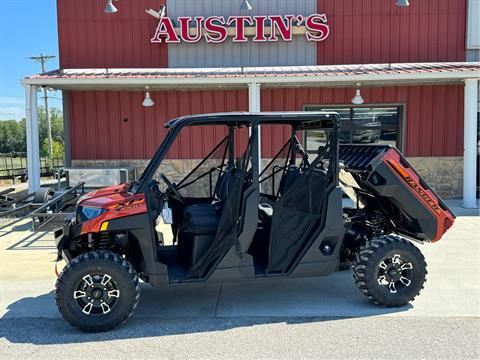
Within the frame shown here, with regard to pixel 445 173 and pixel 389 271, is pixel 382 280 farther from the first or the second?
pixel 445 173

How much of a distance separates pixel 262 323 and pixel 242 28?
29.0 ft

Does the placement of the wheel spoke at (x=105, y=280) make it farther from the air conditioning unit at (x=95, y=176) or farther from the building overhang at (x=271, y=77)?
the air conditioning unit at (x=95, y=176)

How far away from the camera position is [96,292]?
3.90 metres

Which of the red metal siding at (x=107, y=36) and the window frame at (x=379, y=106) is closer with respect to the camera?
the window frame at (x=379, y=106)

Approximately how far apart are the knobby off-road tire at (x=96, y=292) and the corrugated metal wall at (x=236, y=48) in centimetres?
858

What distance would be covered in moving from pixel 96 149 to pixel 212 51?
393cm

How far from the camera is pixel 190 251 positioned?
429 centimetres

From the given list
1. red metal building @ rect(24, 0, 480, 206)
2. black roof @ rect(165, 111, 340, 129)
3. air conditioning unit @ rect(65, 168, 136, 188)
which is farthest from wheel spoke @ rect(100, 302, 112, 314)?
red metal building @ rect(24, 0, 480, 206)

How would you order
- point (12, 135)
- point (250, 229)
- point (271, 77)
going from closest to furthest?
1. point (250, 229)
2. point (271, 77)
3. point (12, 135)

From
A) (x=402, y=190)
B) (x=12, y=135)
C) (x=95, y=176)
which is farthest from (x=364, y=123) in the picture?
(x=12, y=135)

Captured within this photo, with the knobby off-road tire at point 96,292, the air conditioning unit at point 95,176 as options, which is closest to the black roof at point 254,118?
the knobby off-road tire at point 96,292

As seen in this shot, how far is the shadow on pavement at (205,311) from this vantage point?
3926mm

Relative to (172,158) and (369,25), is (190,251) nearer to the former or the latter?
(172,158)

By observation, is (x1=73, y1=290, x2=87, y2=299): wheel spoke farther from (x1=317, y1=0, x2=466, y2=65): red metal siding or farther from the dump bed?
(x1=317, y1=0, x2=466, y2=65): red metal siding
